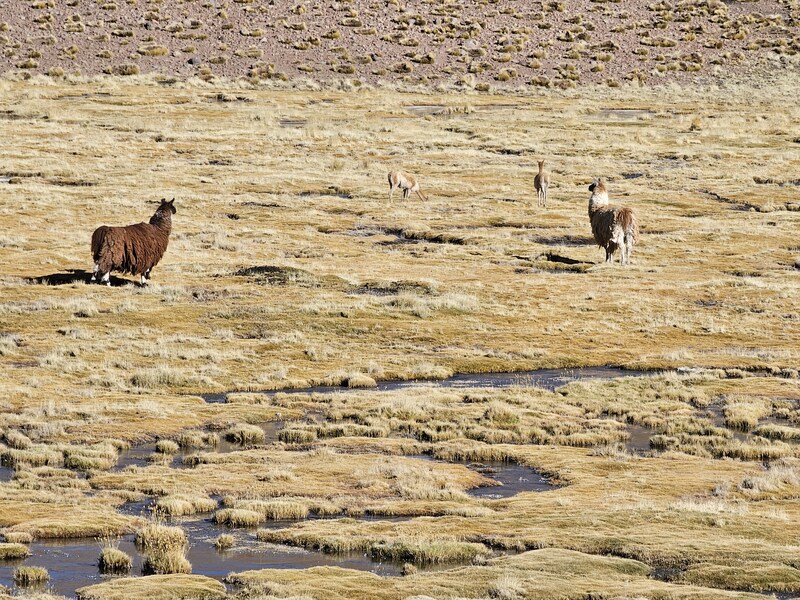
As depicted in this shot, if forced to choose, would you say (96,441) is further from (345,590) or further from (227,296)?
(227,296)

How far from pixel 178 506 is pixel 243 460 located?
3.75 meters

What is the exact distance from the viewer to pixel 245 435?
84.2ft

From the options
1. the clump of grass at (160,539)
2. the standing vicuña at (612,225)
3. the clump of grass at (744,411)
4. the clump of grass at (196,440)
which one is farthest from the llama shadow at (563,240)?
the clump of grass at (160,539)

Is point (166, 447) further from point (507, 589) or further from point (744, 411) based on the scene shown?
point (744, 411)

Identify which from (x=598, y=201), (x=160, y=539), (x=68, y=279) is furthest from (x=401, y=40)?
(x=160, y=539)

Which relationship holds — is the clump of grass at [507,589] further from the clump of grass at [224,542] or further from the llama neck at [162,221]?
the llama neck at [162,221]

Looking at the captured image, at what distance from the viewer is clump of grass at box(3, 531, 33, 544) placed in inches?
714

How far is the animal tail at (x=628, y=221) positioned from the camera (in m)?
45.7

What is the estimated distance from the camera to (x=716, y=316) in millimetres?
40531

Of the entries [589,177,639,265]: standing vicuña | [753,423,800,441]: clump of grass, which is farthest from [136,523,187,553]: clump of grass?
[589,177,639,265]: standing vicuña

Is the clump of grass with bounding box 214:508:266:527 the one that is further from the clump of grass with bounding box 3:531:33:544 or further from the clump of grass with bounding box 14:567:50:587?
the clump of grass with bounding box 14:567:50:587

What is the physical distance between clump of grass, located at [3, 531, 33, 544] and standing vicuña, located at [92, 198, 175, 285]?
20.5 meters

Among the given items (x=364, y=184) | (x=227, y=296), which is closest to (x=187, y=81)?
(x=364, y=184)

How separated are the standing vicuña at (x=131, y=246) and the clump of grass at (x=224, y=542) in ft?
68.8
